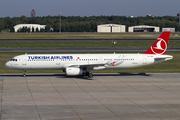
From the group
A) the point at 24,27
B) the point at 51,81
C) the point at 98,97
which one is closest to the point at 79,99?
the point at 98,97

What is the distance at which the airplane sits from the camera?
128ft

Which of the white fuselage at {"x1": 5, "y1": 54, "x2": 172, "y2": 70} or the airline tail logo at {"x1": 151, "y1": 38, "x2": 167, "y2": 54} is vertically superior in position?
the airline tail logo at {"x1": 151, "y1": 38, "x2": 167, "y2": 54}

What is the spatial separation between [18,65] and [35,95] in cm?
1145

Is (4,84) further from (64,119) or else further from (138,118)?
(138,118)

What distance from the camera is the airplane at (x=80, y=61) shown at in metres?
38.9

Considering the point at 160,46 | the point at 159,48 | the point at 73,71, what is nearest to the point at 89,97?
the point at 73,71

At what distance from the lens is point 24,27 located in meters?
182

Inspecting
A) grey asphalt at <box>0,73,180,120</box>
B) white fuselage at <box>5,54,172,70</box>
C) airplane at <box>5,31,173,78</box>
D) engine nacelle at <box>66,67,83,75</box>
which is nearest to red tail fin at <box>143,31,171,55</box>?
airplane at <box>5,31,173,78</box>

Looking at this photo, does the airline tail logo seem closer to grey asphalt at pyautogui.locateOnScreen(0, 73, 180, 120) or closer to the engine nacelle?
grey asphalt at pyautogui.locateOnScreen(0, 73, 180, 120)

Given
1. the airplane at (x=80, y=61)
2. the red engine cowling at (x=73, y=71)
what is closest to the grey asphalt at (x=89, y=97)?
the red engine cowling at (x=73, y=71)

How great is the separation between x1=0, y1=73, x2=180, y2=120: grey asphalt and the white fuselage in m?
1.65

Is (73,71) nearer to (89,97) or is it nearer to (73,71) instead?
(73,71)

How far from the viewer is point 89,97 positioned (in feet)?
91.7

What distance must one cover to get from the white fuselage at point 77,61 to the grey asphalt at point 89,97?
5.41ft
